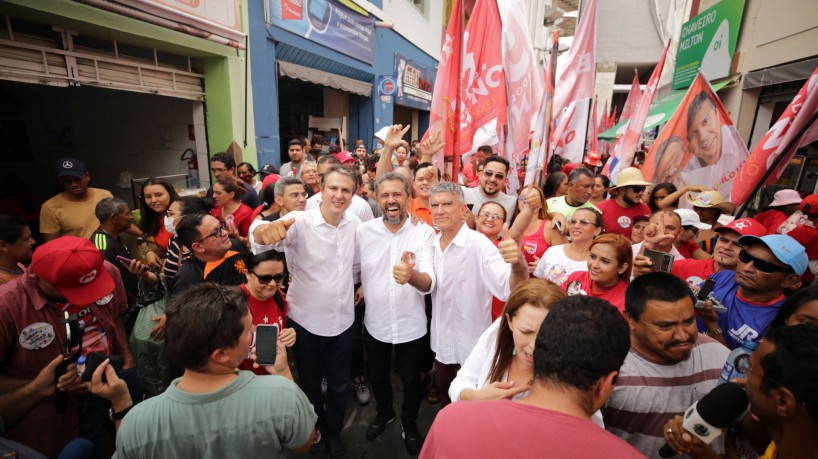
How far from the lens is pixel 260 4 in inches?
284

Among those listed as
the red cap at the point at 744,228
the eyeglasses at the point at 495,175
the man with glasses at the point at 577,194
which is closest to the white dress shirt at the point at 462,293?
the eyeglasses at the point at 495,175

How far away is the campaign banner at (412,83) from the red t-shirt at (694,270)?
462 inches

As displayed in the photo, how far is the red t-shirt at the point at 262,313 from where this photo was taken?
234 cm

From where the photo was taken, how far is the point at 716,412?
1265 millimetres

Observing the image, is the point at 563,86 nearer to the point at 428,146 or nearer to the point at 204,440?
the point at 428,146

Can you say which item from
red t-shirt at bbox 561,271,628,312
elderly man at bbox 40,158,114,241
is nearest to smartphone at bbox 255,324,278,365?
red t-shirt at bbox 561,271,628,312

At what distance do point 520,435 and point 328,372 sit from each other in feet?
7.12

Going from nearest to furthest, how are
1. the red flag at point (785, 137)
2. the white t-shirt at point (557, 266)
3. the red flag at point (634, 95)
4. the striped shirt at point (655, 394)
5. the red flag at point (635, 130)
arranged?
the striped shirt at point (655, 394), the white t-shirt at point (557, 266), the red flag at point (785, 137), the red flag at point (635, 130), the red flag at point (634, 95)

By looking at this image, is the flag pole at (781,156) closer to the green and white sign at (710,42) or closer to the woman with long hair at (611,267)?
the woman with long hair at (611,267)

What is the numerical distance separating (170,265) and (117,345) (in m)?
0.58

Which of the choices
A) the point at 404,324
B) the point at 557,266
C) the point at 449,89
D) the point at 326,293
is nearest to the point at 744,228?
the point at 557,266

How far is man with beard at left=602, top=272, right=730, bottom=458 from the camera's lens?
1.58 meters

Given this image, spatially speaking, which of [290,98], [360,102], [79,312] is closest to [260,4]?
[290,98]

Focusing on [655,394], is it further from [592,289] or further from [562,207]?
[562,207]
